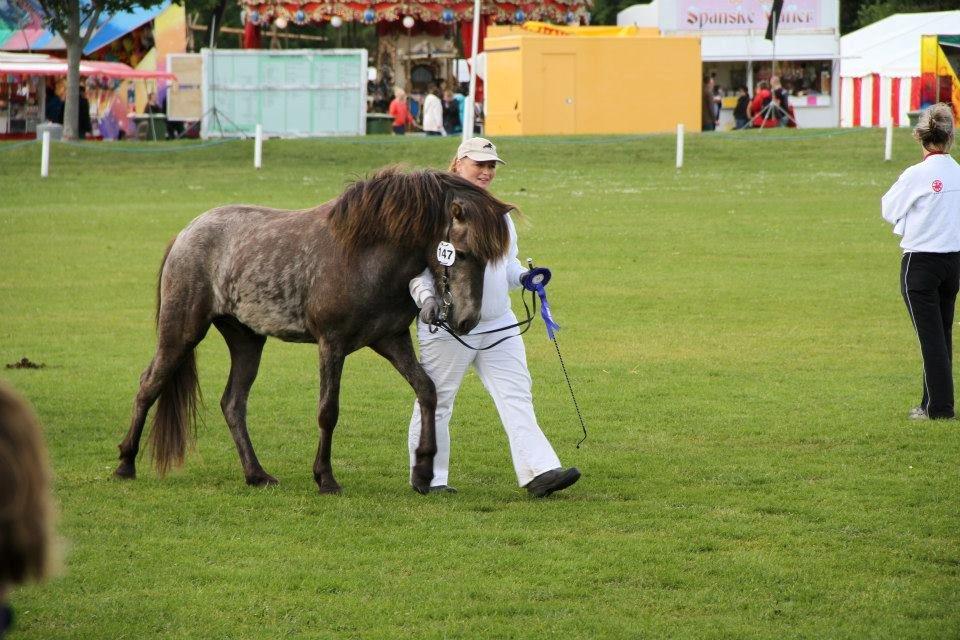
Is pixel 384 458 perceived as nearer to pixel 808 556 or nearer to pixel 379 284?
pixel 379 284

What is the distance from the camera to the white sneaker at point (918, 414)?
9.71 m

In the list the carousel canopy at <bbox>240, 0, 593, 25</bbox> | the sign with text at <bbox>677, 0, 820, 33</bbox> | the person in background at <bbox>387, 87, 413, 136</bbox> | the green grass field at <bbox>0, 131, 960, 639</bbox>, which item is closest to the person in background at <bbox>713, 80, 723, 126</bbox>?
the sign with text at <bbox>677, 0, 820, 33</bbox>

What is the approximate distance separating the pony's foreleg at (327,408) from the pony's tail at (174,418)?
0.96 m

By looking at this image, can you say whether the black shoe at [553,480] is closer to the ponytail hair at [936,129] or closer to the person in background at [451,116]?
the ponytail hair at [936,129]

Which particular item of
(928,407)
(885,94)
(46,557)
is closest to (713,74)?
(885,94)

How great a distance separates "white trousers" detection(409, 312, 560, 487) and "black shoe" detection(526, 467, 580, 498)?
32 mm

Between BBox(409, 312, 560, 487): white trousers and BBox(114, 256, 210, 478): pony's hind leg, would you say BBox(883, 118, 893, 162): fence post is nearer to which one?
BBox(409, 312, 560, 487): white trousers

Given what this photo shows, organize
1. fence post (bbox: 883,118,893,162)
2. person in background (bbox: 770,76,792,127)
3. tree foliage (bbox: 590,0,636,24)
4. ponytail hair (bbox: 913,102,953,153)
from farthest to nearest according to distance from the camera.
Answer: tree foliage (bbox: 590,0,636,24) → person in background (bbox: 770,76,792,127) → fence post (bbox: 883,118,893,162) → ponytail hair (bbox: 913,102,953,153)

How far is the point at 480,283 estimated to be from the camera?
7.16m

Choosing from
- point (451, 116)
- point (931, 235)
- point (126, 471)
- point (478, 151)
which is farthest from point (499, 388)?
point (451, 116)

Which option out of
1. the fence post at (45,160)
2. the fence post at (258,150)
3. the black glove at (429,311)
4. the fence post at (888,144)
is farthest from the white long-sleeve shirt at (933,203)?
the fence post at (45,160)

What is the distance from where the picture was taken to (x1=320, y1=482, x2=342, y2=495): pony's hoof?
304 inches

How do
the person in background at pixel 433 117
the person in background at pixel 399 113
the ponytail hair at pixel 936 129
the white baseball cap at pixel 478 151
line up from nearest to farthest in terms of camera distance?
the white baseball cap at pixel 478 151 < the ponytail hair at pixel 936 129 < the person in background at pixel 433 117 < the person in background at pixel 399 113

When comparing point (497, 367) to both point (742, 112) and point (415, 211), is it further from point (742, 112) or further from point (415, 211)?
point (742, 112)
